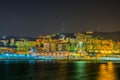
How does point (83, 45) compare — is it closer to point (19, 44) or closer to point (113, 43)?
point (113, 43)

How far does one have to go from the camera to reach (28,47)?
151 meters

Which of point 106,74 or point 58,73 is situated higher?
point 58,73

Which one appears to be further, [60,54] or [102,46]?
[102,46]

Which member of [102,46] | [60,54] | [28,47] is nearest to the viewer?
[60,54]

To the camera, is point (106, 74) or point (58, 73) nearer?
point (106, 74)

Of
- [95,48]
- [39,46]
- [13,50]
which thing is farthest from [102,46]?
[13,50]

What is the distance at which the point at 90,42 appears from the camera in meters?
145

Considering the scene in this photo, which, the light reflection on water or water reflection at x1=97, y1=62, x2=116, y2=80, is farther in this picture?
the light reflection on water

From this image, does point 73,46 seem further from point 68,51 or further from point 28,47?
point 28,47

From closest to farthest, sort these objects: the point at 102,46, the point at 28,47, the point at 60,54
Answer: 1. the point at 60,54
2. the point at 102,46
3. the point at 28,47

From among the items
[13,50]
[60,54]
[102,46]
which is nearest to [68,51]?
[60,54]

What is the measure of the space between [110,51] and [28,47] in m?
36.3

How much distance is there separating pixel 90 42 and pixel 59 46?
13045mm

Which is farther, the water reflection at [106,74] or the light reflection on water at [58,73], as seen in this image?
the light reflection on water at [58,73]
